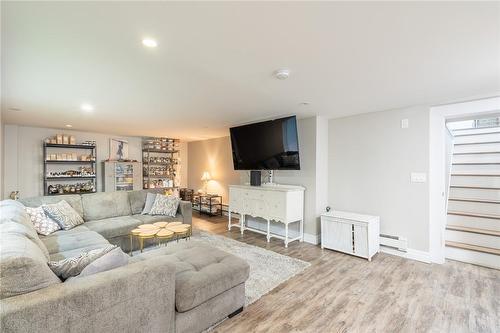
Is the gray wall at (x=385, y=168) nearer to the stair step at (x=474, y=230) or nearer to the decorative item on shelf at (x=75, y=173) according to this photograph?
the stair step at (x=474, y=230)

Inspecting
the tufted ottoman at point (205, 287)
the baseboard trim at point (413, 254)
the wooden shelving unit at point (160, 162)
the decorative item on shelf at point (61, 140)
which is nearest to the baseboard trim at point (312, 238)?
the baseboard trim at point (413, 254)

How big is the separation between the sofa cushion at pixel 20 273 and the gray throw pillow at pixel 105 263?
14 centimetres

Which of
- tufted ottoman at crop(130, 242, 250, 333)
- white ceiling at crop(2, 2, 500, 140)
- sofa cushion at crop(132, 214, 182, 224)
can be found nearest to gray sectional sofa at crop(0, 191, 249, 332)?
tufted ottoman at crop(130, 242, 250, 333)

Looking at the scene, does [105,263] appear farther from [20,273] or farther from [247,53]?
[247,53]

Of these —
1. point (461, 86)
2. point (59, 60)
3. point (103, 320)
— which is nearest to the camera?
point (103, 320)

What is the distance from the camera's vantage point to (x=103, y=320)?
49.8 inches

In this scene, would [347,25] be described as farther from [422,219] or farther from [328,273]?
[422,219]

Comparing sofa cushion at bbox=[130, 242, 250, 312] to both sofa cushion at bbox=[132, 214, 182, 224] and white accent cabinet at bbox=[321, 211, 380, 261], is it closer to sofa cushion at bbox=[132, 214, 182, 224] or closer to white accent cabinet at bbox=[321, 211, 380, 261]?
sofa cushion at bbox=[132, 214, 182, 224]

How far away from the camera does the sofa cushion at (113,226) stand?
10.8ft

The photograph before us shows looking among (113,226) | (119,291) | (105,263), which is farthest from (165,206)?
(119,291)

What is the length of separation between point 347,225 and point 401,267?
0.82 m

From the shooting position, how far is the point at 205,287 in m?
1.78

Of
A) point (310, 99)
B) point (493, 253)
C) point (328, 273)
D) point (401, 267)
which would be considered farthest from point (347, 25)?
point (493, 253)

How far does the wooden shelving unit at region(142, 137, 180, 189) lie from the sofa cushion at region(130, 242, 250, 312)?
15.6 ft
